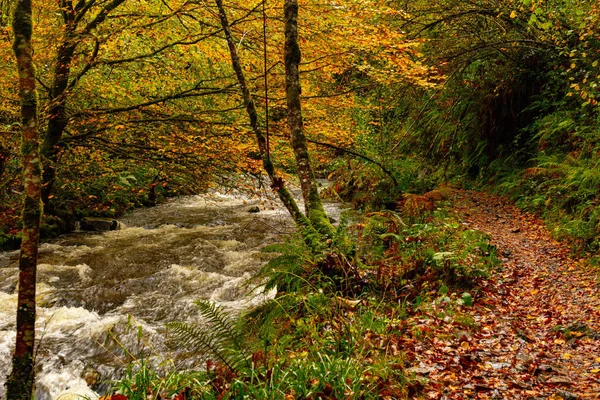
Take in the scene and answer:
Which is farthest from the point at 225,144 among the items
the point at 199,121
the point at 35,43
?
the point at 35,43

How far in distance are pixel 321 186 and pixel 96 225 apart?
8337 mm

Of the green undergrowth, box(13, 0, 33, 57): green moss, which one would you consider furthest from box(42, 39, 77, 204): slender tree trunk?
the green undergrowth

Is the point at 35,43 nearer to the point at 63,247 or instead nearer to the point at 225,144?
the point at 225,144

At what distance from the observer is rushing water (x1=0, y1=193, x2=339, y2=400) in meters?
5.96

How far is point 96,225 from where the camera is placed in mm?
13641

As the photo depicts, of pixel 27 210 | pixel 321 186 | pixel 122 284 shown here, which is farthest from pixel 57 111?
pixel 321 186

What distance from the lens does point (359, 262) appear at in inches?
242

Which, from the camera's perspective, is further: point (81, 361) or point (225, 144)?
point (225, 144)

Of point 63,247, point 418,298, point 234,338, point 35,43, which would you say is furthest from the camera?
point 63,247

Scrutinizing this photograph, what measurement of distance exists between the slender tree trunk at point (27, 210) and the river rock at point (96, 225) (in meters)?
10.3

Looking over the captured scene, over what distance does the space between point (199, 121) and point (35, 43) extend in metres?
2.93

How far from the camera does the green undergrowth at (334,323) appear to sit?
11.0 feet

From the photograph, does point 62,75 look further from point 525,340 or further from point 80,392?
point 525,340

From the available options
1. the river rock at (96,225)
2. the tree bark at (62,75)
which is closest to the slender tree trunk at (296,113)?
the tree bark at (62,75)
